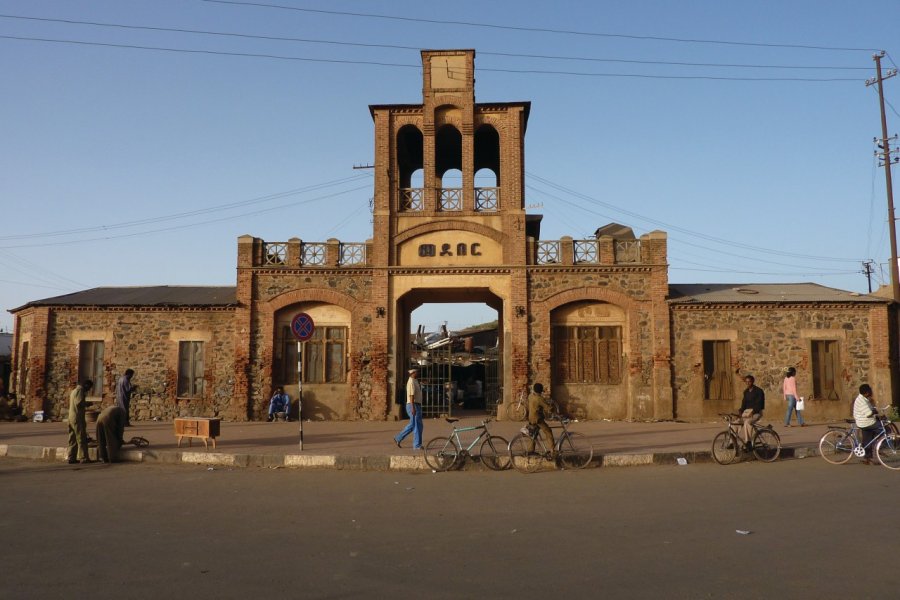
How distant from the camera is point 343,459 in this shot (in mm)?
11969

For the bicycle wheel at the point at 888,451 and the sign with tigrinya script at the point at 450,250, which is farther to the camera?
the sign with tigrinya script at the point at 450,250

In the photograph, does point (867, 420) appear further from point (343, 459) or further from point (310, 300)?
point (310, 300)

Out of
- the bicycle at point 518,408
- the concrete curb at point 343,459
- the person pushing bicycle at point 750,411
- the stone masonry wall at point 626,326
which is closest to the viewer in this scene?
the concrete curb at point 343,459

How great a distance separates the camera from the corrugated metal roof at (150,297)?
21594 millimetres

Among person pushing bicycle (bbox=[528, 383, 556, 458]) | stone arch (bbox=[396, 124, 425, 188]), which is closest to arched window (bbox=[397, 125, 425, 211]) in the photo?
stone arch (bbox=[396, 124, 425, 188])

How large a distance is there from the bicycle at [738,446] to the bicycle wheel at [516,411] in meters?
7.92

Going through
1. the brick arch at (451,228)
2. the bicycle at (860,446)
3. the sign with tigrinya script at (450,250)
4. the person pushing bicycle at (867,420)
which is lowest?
the bicycle at (860,446)

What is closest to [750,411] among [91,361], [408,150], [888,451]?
[888,451]

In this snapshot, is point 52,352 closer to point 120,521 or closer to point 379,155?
point 379,155

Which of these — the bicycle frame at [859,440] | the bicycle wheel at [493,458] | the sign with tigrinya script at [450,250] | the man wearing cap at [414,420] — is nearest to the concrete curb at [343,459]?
the bicycle wheel at [493,458]

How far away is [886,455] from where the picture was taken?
11594mm

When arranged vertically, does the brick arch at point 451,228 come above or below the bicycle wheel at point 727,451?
above

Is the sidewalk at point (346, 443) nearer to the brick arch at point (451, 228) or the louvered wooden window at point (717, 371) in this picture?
the louvered wooden window at point (717, 371)

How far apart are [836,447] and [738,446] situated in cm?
174
